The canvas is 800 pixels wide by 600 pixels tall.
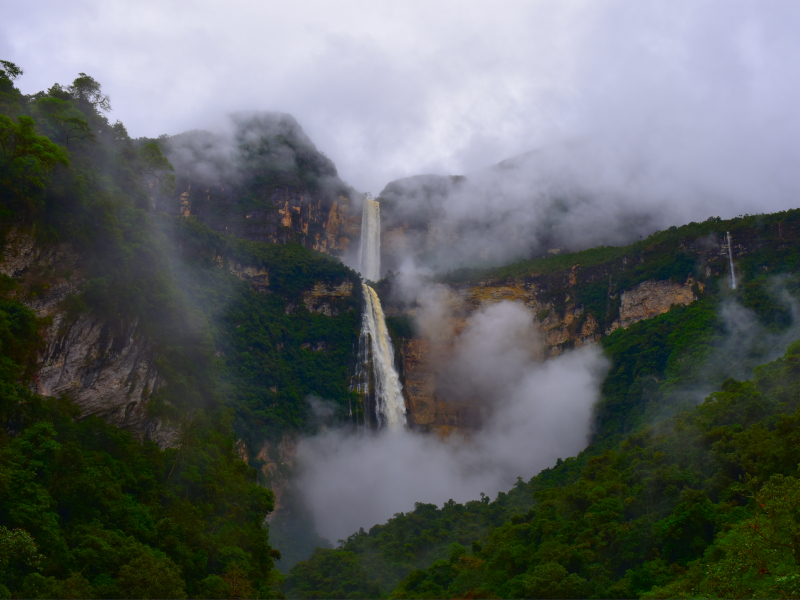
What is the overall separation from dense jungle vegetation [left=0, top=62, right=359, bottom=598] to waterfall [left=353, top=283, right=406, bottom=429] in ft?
70.8

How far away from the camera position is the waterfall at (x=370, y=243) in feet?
298

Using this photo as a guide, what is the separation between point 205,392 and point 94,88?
63.3 ft

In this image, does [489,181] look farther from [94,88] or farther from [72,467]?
[72,467]

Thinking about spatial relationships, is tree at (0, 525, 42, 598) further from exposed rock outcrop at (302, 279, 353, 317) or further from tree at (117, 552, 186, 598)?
exposed rock outcrop at (302, 279, 353, 317)

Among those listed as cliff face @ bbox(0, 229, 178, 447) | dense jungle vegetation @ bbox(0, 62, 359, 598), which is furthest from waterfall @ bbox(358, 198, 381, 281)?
cliff face @ bbox(0, 229, 178, 447)

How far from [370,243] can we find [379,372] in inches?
1117

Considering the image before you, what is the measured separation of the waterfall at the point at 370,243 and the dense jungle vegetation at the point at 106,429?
149 feet

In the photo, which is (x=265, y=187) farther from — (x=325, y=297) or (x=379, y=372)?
(x=379, y=372)

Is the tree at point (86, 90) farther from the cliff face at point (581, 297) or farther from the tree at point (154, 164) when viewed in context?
the cliff face at point (581, 297)

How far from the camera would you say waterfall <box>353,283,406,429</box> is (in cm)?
6625

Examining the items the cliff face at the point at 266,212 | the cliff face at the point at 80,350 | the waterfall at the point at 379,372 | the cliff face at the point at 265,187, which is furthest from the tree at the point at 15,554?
the cliff face at the point at 266,212

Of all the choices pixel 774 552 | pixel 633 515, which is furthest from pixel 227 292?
pixel 774 552

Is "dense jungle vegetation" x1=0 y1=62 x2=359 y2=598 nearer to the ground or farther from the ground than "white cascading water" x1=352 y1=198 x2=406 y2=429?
nearer to the ground

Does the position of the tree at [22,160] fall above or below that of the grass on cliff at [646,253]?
below
